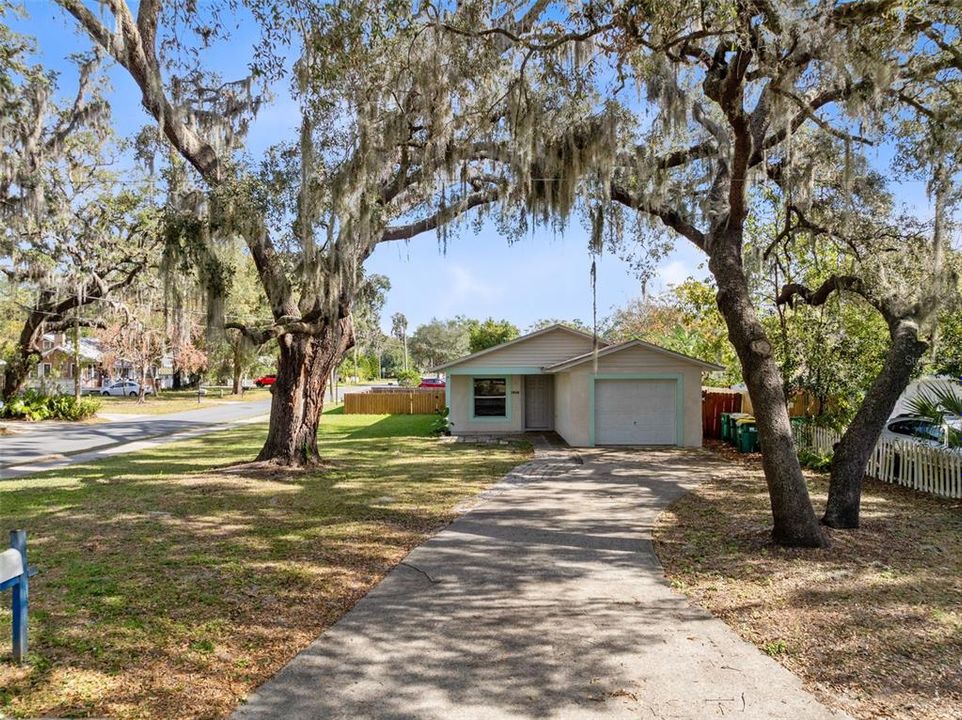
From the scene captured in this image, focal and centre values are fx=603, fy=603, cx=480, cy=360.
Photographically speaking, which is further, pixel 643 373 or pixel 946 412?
pixel 643 373

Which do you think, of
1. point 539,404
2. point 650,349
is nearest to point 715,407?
point 650,349

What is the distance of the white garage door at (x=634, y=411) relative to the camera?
16516 mm

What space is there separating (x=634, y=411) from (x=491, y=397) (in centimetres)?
508

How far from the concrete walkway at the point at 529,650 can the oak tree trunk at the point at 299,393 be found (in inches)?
233

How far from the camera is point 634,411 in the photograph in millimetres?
16594

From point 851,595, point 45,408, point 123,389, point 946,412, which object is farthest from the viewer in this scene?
point 123,389

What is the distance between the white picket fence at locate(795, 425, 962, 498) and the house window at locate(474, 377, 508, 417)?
10.9 metres

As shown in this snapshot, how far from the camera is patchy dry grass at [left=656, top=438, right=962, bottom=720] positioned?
349cm

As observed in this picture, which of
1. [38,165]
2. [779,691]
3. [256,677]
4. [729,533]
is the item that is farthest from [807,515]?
[38,165]

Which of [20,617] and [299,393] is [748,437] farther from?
[20,617]

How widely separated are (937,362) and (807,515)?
830 cm

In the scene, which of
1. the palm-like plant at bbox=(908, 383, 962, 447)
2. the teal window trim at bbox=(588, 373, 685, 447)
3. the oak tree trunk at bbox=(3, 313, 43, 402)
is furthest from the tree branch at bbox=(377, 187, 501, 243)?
the oak tree trunk at bbox=(3, 313, 43, 402)

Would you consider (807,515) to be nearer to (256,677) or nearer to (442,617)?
(442,617)

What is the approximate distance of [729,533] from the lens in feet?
23.1
